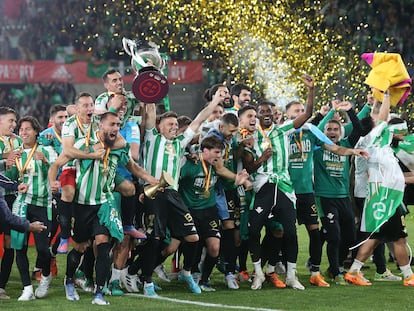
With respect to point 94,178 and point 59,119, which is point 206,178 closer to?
point 94,178

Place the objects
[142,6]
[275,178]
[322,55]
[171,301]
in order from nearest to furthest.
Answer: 1. [171,301]
2. [275,178]
3. [322,55]
4. [142,6]

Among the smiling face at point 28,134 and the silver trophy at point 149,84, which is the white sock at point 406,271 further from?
the smiling face at point 28,134

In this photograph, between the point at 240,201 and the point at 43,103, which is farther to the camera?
the point at 43,103

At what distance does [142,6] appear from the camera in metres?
26.4

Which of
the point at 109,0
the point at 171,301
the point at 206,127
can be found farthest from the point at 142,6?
the point at 171,301

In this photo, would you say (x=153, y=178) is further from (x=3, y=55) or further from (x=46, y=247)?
(x=3, y=55)

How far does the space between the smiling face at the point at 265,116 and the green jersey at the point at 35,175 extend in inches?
80.8

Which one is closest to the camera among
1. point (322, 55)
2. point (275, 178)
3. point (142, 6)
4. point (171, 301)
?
point (171, 301)

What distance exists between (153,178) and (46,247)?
115cm

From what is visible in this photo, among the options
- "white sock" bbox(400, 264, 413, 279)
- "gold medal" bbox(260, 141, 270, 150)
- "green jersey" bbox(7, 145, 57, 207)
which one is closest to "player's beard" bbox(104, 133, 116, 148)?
"green jersey" bbox(7, 145, 57, 207)

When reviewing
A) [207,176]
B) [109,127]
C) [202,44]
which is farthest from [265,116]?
[202,44]

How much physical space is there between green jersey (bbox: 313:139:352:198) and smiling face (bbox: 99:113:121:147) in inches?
109

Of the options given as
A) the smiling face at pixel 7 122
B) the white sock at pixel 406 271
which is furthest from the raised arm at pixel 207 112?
the white sock at pixel 406 271

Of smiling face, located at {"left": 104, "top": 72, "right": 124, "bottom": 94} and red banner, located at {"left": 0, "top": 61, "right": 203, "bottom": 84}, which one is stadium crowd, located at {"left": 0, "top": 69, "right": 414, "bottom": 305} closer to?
smiling face, located at {"left": 104, "top": 72, "right": 124, "bottom": 94}
